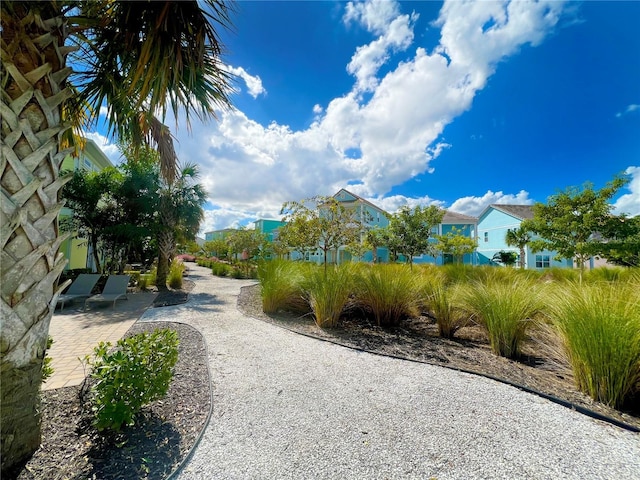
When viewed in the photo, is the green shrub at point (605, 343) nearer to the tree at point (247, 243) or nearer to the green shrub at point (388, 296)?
the green shrub at point (388, 296)

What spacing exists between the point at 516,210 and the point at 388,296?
29.5 m

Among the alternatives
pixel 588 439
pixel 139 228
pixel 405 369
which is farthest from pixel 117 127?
pixel 139 228

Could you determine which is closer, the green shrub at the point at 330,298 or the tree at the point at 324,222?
the green shrub at the point at 330,298

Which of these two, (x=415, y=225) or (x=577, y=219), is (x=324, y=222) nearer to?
(x=415, y=225)

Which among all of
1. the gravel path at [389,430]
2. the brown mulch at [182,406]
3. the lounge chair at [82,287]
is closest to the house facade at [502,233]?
the brown mulch at [182,406]

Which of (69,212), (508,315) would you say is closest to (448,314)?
(508,315)

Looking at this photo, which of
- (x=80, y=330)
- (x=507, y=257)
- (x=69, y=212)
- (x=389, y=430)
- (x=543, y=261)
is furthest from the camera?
(x=507, y=257)

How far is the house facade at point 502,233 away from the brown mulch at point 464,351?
2459cm

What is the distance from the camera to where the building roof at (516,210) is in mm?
25766

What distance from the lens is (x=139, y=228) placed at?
1032 centimetres

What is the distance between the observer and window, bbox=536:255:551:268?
23.6 metres

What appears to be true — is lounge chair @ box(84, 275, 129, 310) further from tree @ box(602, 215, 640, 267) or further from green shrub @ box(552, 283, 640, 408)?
tree @ box(602, 215, 640, 267)

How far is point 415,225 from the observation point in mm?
11273

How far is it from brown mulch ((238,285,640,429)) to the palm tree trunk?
3.96 meters
